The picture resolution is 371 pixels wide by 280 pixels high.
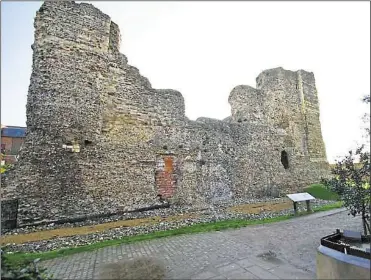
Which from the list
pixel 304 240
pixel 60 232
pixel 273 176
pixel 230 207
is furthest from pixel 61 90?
pixel 273 176

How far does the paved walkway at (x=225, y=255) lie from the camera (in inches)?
175

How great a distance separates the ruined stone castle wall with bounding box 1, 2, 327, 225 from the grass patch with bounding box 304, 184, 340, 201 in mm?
2162

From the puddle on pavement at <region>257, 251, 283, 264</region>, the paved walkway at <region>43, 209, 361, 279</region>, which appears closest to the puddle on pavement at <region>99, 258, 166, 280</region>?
the paved walkway at <region>43, 209, 361, 279</region>

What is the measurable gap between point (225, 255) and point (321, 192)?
13400 millimetres

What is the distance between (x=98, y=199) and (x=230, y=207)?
5.87m

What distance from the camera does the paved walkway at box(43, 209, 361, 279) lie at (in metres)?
4.45

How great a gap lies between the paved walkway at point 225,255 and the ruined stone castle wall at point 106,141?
4002 millimetres

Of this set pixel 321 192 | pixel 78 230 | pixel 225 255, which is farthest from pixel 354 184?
pixel 321 192

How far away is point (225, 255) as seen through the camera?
5.32m

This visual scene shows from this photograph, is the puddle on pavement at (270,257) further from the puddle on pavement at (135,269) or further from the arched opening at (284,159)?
the arched opening at (284,159)

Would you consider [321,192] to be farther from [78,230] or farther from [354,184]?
Result: [78,230]

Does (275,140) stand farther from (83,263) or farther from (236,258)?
(83,263)

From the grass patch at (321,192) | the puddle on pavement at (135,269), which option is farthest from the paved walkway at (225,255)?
the grass patch at (321,192)

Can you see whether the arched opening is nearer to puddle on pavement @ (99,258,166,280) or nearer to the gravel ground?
the gravel ground
